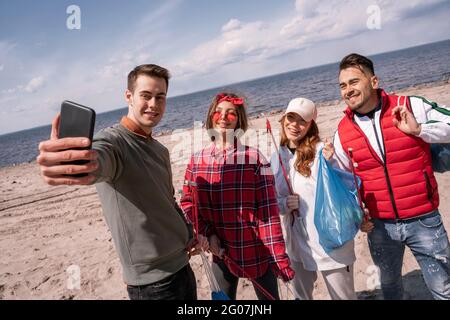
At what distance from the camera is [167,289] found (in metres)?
2.01

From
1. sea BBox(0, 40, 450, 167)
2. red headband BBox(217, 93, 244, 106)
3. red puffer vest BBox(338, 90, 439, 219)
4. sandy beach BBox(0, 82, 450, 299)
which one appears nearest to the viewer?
red puffer vest BBox(338, 90, 439, 219)

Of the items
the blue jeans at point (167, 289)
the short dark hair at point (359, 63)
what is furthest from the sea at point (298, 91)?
the blue jeans at point (167, 289)

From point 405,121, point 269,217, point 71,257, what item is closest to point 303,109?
point 405,121

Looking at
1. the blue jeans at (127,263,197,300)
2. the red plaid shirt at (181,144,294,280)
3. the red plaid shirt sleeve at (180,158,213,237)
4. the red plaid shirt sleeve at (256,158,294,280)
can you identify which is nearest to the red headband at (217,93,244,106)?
the red plaid shirt at (181,144,294,280)

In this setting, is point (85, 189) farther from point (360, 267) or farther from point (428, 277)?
point (428, 277)

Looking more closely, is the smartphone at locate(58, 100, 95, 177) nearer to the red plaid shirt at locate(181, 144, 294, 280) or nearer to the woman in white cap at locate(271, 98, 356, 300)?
the red plaid shirt at locate(181, 144, 294, 280)

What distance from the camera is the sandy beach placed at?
3.91 meters

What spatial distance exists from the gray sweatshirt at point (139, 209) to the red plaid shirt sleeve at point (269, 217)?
0.89m

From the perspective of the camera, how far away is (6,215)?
841 cm

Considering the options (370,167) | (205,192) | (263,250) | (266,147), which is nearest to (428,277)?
(370,167)

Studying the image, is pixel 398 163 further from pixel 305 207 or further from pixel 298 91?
pixel 298 91

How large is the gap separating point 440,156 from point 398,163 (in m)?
0.45

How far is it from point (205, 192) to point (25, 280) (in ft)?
13.9

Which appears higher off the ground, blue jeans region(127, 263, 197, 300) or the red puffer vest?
the red puffer vest
